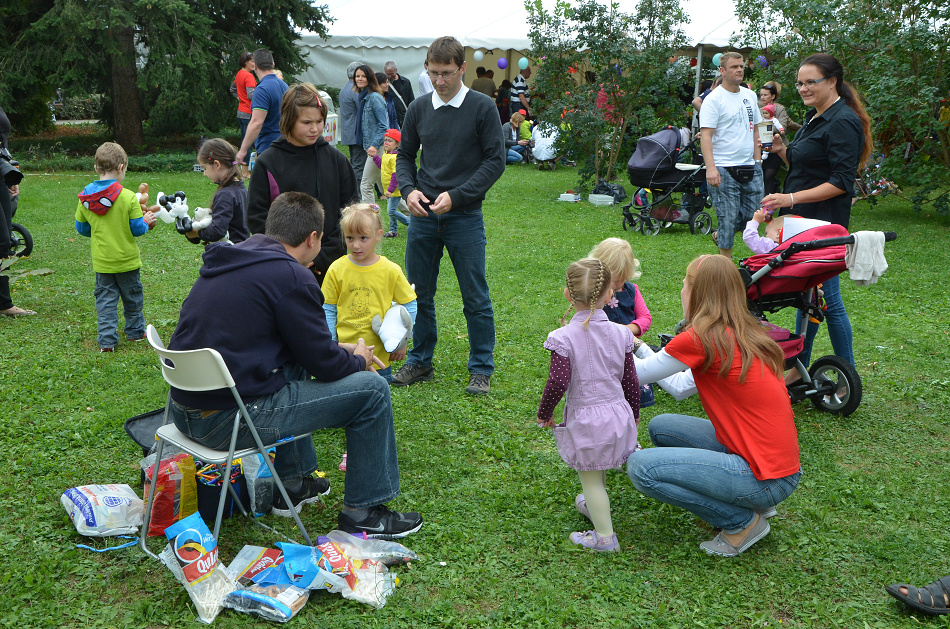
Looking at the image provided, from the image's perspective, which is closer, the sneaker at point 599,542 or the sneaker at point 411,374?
the sneaker at point 599,542

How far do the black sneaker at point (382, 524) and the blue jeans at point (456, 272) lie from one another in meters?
1.75

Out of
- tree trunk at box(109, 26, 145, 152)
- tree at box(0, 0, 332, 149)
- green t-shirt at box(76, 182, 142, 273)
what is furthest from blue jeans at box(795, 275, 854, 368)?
tree trunk at box(109, 26, 145, 152)

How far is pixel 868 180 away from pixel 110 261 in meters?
10.4

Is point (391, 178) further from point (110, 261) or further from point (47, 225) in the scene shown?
point (47, 225)

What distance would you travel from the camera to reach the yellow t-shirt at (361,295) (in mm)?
4098

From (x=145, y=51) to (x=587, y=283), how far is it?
16.6m

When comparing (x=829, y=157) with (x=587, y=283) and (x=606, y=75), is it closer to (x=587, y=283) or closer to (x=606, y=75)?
(x=587, y=283)

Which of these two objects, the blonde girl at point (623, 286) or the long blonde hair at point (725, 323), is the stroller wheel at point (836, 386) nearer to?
the blonde girl at point (623, 286)

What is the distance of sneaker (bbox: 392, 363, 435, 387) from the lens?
16.4ft

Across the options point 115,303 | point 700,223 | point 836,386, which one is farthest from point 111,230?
point 700,223

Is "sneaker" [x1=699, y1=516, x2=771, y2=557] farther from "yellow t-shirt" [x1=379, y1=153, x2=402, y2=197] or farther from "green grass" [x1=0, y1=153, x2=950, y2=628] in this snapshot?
"yellow t-shirt" [x1=379, y1=153, x2=402, y2=197]

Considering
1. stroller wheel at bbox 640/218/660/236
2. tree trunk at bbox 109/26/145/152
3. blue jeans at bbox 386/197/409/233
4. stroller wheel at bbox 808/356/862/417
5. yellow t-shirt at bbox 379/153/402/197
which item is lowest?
stroller wheel at bbox 808/356/862/417

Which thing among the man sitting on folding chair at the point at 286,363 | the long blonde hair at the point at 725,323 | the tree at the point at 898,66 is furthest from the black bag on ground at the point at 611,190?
the man sitting on folding chair at the point at 286,363

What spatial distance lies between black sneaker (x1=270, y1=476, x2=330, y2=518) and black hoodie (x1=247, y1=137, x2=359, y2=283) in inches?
53.8
